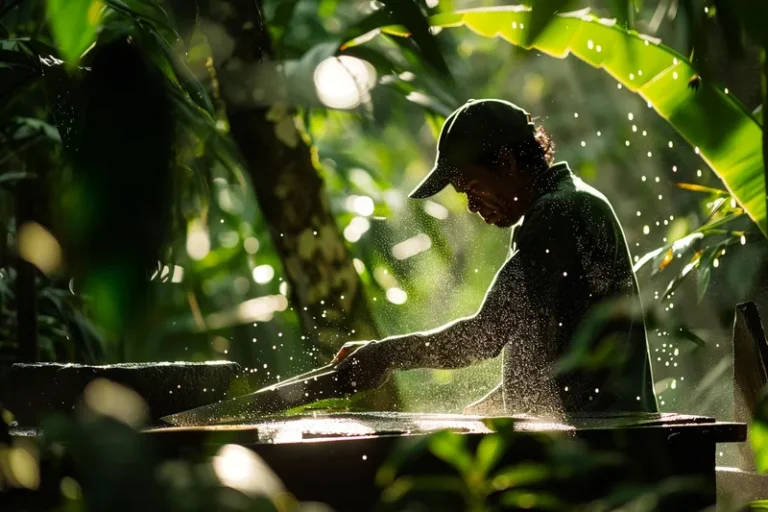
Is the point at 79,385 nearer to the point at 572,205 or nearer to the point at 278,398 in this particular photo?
the point at 278,398

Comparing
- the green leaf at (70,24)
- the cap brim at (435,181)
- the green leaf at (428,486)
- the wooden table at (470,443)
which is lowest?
the wooden table at (470,443)

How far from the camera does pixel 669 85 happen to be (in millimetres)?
2080

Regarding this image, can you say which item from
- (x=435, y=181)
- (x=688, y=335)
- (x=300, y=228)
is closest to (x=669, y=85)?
(x=435, y=181)

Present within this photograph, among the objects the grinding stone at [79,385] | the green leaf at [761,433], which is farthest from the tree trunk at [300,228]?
the green leaf at [761,433]

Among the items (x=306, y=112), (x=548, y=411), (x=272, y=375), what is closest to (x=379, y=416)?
(x=548, y=411)

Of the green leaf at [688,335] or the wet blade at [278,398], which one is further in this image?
the green leaf at [688,335]

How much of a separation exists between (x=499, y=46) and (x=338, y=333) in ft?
16.0

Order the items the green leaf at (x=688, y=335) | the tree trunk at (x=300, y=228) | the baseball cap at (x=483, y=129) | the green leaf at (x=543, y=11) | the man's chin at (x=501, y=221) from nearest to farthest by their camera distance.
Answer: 1. the green leaf at (x=543, y=11)
2. the baseball cap at (x=483, y=129)
3. the man's chin at (x=501, y=221)
4. the green leaf at (x=688, y=335)
5. the tree trunk at (x=300, y=228)

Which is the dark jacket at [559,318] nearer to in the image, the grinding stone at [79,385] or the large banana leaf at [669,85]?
the large banana leaf at [669,85]

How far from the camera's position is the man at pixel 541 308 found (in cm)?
200

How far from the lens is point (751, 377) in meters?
2.01

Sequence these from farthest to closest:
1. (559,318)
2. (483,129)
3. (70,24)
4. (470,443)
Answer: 1. (483,129)
2. (559,318)
3. (470,443)
4. (70,24)

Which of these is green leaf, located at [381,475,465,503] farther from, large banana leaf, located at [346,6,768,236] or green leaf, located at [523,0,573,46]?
large banana leaf, located at [346,6,768,236]

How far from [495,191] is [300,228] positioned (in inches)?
32.4
